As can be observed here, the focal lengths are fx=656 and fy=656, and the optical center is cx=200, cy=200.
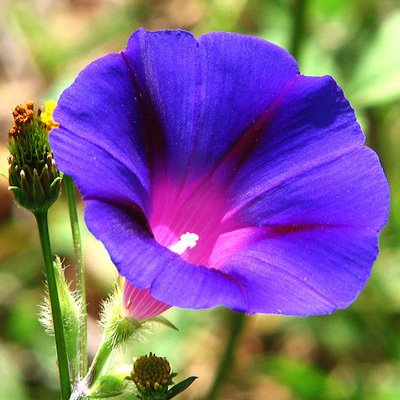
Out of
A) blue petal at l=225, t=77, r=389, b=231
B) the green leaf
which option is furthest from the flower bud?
the green leaf

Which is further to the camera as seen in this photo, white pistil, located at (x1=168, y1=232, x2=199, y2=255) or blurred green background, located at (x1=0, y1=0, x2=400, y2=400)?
blurred green background, located at (x1=0, y1=0, x2=400, y2=400)

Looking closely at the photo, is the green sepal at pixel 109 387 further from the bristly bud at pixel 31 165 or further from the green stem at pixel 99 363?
the bristly bud at pixel 31 165

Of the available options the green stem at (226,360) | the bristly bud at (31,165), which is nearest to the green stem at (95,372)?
the bristly bud at (31,165)

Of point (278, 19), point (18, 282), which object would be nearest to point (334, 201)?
point (278, 19)

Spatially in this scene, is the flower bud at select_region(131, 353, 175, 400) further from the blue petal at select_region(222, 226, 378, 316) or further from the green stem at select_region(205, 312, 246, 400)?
the green stem at select_region(205, 312, 246, 400)

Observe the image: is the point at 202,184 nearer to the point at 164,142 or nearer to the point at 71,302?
the point at 164,142

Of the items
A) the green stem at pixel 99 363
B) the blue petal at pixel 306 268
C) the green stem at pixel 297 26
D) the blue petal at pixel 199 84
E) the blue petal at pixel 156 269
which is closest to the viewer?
the blue petal at pixel 156 269
